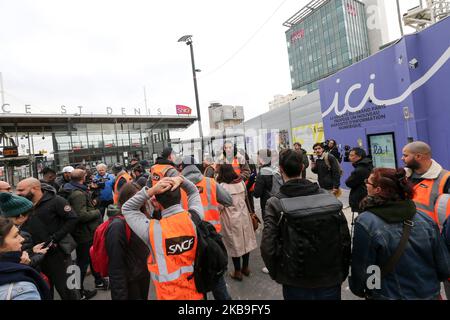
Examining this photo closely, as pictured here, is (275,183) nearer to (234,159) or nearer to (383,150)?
(234,159)

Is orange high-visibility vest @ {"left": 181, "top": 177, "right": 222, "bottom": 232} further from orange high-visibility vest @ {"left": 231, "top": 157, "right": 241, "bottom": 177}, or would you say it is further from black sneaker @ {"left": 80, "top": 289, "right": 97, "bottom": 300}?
black sneaker @ {"left": 80, "top": 289, "right": 97, "bottom": 300}

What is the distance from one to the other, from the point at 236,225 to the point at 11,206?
2.55 meters

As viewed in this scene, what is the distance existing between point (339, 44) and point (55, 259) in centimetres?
7139

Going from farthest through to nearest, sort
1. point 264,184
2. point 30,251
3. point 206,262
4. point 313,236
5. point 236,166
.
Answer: point 236,166 → point 264,184 → point 30,251 → point 206,262 → point 313,236

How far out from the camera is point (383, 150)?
6094 millimetres

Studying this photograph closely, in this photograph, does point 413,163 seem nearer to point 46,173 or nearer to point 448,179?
point 448,179

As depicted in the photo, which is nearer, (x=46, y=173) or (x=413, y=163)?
(x=413, y=163)

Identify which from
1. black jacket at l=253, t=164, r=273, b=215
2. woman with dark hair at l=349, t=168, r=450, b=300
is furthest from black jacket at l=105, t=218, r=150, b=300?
black jacket at l=253, t=164, r=273, b=215

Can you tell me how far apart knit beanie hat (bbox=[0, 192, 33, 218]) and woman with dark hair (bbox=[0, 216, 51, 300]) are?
0.80 metres

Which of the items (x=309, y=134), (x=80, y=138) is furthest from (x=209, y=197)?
(x=80, y=138)

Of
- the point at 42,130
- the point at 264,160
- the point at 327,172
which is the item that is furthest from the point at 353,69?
the point at 42,130

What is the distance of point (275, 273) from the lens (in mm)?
1923

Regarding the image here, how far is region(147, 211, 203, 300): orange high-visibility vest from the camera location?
68.8 inches

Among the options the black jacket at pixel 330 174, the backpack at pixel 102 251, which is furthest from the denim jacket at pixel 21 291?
the black jacket at pixel 330 174
